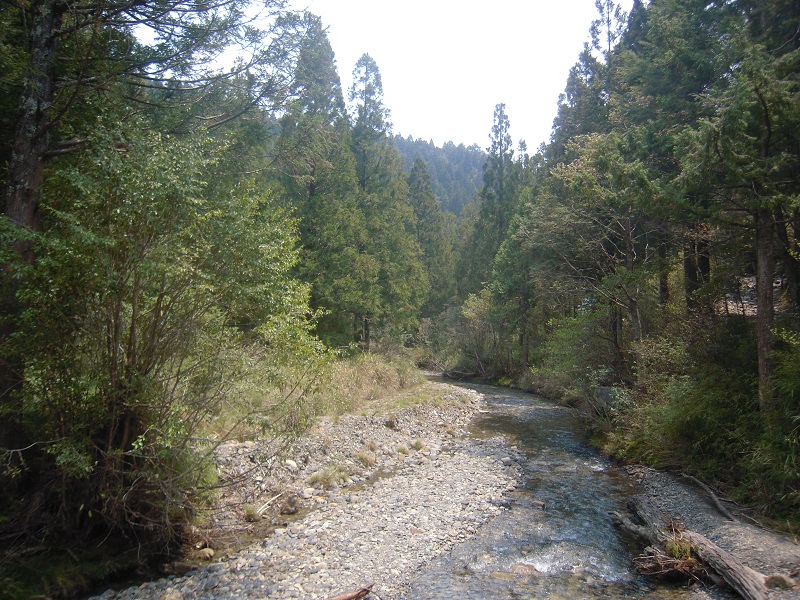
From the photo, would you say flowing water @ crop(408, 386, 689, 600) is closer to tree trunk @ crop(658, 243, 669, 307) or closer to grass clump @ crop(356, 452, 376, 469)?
grass clump @ crop(356, 452, 376, 469)

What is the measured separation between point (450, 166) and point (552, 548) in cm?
11043

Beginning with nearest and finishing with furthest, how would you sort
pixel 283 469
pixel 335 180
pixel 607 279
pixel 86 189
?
pixel 86 189 → pixel 283 469 → pixel 607 279 → pixel 335 180

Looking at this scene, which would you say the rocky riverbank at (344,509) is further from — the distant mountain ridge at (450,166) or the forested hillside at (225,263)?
the distant mountain ridge at (450,166)

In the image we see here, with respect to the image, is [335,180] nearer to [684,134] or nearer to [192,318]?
[684,134]

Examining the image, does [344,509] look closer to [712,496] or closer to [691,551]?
[691,551]

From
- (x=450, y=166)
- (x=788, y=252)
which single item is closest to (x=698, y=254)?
(x=788, y=252)

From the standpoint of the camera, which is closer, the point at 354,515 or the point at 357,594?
the point at 357,594

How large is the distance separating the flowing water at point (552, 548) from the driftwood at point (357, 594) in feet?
1.84

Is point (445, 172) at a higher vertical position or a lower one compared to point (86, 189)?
higher

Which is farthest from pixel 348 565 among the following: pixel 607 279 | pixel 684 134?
pixel 607 279

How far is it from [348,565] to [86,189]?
5.91 m

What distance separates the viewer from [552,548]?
7727 mm

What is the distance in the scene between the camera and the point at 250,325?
7.84m

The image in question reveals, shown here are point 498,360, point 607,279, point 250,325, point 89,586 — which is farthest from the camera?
point 498,360
